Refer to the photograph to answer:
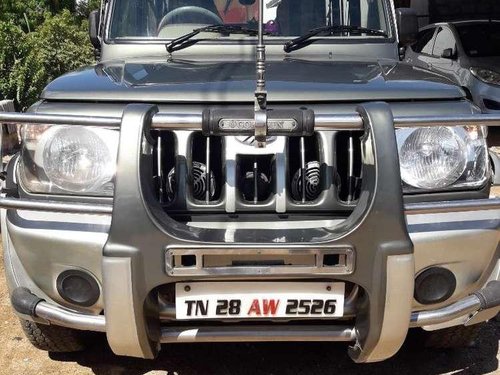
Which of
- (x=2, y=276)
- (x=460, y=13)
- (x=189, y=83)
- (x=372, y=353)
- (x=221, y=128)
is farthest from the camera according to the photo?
(x=460, y=13)

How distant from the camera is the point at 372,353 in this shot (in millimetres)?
2508

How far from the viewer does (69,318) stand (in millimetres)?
2543

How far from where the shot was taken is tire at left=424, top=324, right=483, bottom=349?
322 centimetres

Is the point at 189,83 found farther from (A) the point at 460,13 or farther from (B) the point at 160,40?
(A) the point at 460,13

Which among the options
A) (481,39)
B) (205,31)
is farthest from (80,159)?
(481,39)

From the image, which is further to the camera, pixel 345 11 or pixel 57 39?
pixel 57 39

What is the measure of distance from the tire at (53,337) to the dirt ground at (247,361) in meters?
0.15

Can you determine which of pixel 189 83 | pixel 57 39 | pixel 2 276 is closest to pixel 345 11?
pixel 189 83

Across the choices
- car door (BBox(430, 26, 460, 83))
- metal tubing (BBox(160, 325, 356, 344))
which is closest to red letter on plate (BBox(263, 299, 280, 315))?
metal tubing (BBox(160, 325, 356, 344))

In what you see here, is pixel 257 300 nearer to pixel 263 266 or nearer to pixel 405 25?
pixel 263 266

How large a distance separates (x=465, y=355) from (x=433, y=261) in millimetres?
1210

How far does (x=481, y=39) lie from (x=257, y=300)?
960cm

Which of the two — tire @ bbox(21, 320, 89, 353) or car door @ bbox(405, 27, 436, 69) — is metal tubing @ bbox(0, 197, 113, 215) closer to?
tire @ bbox(21, 320, 89, 353)

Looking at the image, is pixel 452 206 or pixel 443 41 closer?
pixel 452 206
